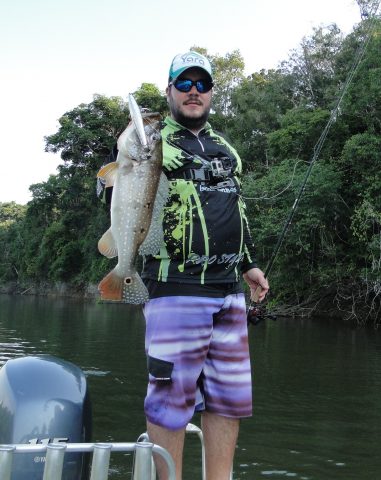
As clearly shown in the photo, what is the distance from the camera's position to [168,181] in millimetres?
2297

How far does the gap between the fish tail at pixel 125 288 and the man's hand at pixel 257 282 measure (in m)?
0.66

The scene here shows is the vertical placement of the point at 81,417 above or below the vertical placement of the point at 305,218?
below

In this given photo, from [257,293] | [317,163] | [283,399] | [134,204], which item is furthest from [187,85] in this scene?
[317,163]

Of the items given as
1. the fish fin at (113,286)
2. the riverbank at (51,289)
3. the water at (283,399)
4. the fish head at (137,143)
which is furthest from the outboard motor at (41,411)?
the riverbank at (51,289)

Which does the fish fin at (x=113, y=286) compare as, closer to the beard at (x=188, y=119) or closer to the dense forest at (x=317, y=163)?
the beard at (x=188, y=119)

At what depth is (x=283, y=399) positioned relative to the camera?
7.54 m

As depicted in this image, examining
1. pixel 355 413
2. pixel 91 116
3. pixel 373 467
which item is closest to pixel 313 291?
pixel 355 413

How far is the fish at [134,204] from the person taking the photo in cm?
219

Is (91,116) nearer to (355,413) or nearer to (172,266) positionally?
(355,413)

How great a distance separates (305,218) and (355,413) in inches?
536

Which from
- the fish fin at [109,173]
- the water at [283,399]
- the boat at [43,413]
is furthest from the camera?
the water at [283,399]

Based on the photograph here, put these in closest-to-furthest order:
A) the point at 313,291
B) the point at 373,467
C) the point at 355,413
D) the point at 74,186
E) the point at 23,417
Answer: the point at 23,417, the point at 373,467, the point at 355,413, the point at 313,291, the point at 74,186

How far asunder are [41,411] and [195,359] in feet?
2.66

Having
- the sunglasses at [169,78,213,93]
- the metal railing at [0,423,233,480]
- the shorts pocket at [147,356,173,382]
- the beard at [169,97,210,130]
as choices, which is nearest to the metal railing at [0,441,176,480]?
the metal railing at [0,423,233,480]
